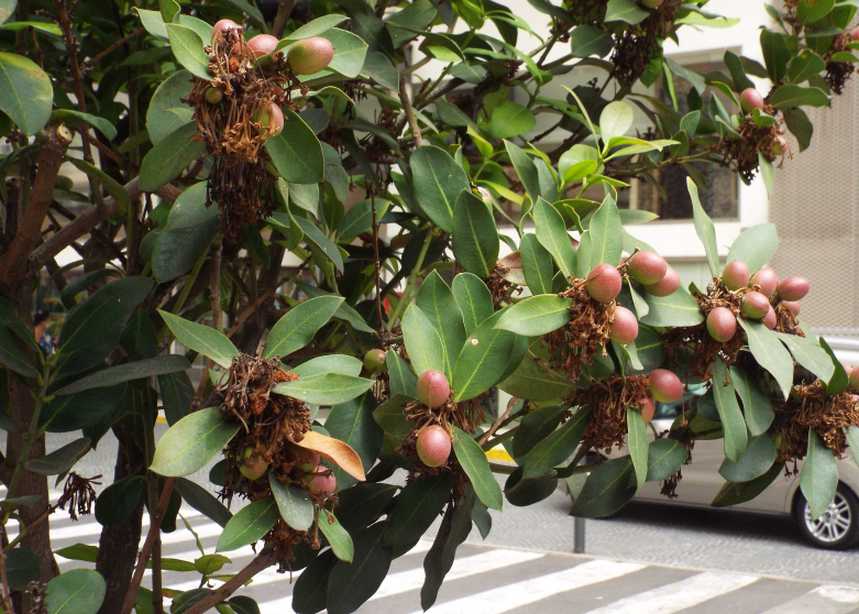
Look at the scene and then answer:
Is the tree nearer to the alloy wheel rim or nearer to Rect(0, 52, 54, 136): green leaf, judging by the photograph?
Rect(0, 52, 54, 136): green leaf

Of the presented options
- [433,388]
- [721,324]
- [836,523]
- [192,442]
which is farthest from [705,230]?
[836,523]

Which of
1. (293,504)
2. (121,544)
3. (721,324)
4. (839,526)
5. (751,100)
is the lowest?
(839,526)

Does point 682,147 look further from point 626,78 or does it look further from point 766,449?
point 766,449

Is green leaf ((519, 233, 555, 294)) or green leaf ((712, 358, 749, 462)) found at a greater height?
green leaf ((519, 233, 555, 294))

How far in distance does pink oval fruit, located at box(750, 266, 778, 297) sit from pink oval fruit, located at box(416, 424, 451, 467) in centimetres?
37

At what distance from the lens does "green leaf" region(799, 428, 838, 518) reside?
3.52 ft

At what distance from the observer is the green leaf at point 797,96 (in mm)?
1558

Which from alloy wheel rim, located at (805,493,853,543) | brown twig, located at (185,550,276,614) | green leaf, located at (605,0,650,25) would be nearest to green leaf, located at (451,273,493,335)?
brown twig, located at (185,550,276,614)

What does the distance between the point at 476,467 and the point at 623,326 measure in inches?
7.3

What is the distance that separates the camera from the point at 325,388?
0.92 metres

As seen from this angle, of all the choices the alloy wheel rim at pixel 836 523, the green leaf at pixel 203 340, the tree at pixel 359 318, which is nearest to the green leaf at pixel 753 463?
the tree at pixel 359 318

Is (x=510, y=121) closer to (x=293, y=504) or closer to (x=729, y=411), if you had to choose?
(x=729, y=411)

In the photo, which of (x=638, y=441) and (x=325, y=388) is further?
(x=638, y=441)

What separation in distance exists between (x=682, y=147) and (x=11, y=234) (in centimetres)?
102
